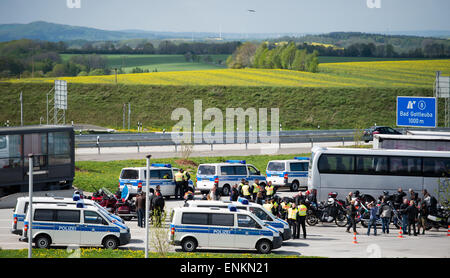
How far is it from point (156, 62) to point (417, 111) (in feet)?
320

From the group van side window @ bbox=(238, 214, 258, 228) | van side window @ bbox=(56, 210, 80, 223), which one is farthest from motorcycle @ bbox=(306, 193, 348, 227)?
van side window @ bbox=(56, 210, 80, 223)

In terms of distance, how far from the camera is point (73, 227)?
18.5m

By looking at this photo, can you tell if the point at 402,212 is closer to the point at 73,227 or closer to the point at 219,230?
the point at 219,230

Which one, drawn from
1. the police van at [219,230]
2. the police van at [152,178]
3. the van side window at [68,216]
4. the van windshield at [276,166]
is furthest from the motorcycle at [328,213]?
the van side window at [68,216]

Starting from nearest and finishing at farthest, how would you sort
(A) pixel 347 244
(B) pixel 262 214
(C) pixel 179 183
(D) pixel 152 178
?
(B) pixel 262 214
(A) pixel 347 244
(D) pixel 152 178
(C) pixel 179 183

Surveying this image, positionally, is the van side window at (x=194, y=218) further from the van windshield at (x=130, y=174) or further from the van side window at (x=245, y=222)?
the van windshield at (x=130, y=174)

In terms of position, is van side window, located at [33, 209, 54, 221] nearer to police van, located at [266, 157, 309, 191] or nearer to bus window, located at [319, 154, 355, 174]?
Answer: bus window, located at [319, 154, 355, 174]

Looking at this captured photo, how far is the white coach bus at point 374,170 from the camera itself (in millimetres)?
27000

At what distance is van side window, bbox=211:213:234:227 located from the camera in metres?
18.7

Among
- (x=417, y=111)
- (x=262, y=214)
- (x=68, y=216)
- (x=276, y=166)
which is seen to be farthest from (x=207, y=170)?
(x=417, y=111)

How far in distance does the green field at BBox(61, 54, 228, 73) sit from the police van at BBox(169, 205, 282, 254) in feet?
335

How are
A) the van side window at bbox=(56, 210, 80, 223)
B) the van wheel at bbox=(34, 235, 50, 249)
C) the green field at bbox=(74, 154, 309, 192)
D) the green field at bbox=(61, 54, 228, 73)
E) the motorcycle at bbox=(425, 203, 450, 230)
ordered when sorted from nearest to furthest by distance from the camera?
1. the van wheel at bbox=(34, 235, 50, 249)
2. the van side window at bbox=(56, 210, 80, 223)
3. the motorcycle at bbox=(425, 203, 450, 230)
4. the green field at bbox=(74, 154, 309, 192)
5. the green field at bbox=(61, 54, 228, 73)
